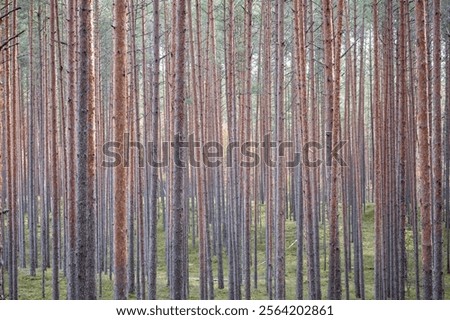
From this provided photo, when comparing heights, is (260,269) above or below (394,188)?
below

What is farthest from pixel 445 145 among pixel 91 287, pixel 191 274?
pixel 91 287

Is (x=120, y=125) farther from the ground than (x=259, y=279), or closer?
farther from the ground

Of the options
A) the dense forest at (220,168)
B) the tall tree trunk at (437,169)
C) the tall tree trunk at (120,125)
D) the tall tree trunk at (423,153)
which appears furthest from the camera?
the tall tree trunk at (437,169)

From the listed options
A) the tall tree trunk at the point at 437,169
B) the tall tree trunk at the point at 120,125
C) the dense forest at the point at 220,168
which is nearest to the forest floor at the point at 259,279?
the dense forest at the point at 220,168

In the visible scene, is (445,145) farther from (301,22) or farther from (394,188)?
(301,22)

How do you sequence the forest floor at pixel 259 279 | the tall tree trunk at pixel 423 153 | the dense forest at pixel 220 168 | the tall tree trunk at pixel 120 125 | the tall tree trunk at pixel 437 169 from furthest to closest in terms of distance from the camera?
the forest floor at pixel 259 279 < the tall tree trunk at pixel 437 169 < the tall tree trunk at pixel 423 153 < the dense forest at pixel 220 168 < the tall tree trunk at pixel 120 125

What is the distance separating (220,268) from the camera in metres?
15.0

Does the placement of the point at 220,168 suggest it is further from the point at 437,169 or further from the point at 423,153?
the point at 423,153

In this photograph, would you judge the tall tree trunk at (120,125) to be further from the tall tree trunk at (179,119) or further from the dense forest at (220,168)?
the tall tree trunk at (179,119)

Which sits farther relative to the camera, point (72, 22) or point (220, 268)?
point (220, 268)

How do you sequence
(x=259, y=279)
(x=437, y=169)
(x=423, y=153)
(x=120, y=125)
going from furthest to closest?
(x=259, y=279), (x=437, y=169), (x=423, y=153), (x=120, y=125)

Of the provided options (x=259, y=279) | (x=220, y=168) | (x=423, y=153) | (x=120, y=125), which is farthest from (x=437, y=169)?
(x=259, y=279)

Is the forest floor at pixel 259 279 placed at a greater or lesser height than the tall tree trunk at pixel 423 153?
lesser
